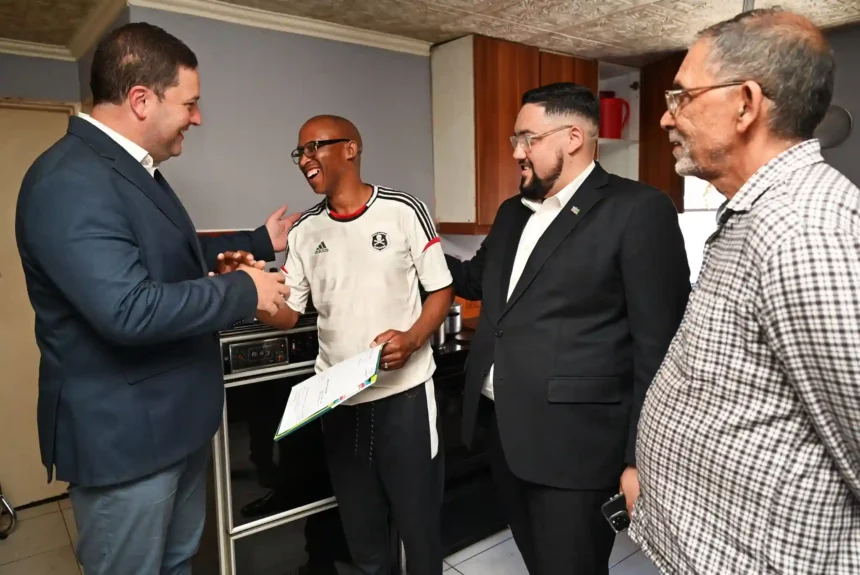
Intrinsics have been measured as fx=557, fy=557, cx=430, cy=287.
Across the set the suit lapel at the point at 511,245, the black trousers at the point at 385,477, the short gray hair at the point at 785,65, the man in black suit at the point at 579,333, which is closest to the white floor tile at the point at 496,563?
the black trousers at the point at 385,477

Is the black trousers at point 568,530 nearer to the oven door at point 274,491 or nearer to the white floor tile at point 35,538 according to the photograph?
the oven door at point 274,491

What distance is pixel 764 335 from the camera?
758mm

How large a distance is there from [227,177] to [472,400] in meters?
1.29

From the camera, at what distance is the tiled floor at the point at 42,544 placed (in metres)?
2.27

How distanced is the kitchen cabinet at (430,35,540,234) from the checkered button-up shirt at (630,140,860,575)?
5.33 ft

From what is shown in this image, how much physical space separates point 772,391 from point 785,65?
18.5 inches

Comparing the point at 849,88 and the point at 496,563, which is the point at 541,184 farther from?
the point at 849,88

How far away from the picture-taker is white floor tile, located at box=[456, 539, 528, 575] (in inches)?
84.0

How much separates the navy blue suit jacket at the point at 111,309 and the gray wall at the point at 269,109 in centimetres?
89

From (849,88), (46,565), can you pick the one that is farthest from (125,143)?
(849,88)

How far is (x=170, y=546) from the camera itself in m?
1.35

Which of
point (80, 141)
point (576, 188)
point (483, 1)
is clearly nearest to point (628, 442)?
point (576, 188)

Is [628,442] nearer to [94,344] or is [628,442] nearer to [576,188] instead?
[576,188]

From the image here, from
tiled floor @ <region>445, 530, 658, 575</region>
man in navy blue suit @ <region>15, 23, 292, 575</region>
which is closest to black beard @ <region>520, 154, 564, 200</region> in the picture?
man in navy blue suit @ <region>15, 23, 292, 575</region>
